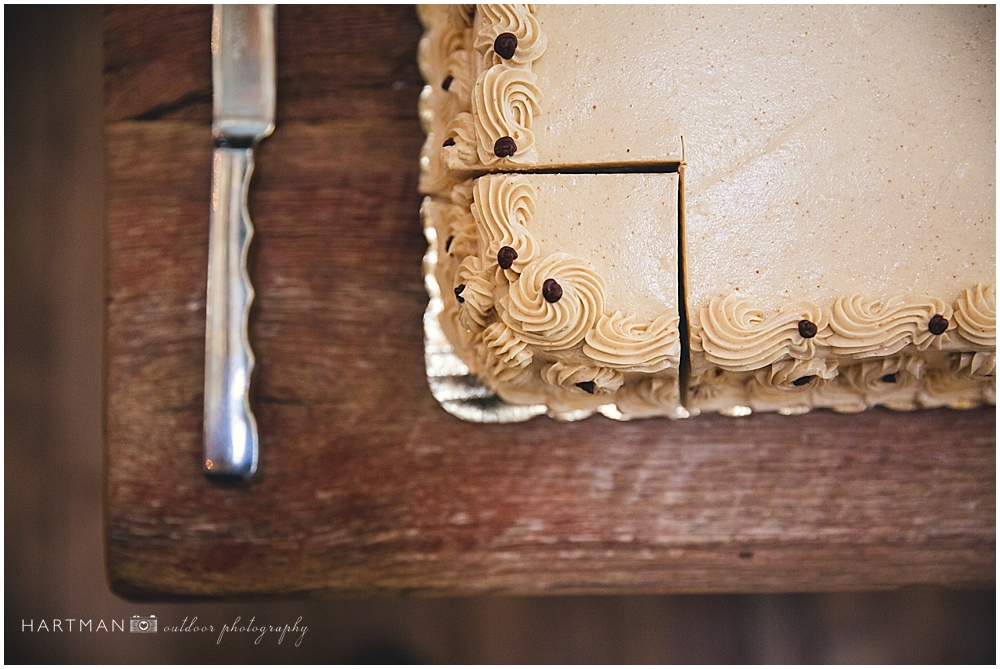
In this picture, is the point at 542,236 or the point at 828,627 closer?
the point at 542,236

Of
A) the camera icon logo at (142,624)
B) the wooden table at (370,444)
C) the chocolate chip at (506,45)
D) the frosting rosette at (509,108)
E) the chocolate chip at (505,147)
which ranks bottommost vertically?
the camera icon logo at (142,624)

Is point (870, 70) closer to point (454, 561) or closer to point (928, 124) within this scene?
point (928, 124)

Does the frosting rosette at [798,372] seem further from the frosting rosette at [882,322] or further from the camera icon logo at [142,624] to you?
the camera icon logo at [142,624]

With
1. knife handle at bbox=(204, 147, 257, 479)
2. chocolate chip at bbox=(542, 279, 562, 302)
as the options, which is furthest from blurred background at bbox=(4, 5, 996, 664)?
chocolate chip at bbox=(542, 279, 562, 302)

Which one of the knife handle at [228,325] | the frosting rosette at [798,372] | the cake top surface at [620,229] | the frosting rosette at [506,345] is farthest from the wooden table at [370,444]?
the cake top surface at [620,229]

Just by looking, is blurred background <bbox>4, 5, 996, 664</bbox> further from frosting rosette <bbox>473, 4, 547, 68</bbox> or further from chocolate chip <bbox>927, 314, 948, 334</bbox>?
frosting rosette <bbox>473, 4, 547, 68</bbox>

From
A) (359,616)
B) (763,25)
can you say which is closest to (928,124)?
(763,25)

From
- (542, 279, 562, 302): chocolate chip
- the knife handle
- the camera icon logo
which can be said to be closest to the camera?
(542, 279, 562, 302): chocolate chip
